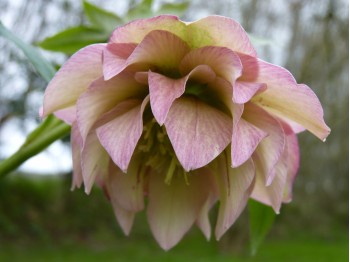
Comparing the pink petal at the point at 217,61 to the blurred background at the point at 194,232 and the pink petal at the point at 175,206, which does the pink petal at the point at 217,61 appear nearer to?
Answer: the pink petal at the point at 175,206

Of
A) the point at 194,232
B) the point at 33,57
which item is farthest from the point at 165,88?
the point at 194,232

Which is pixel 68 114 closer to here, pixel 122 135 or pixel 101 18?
pixel 122 135

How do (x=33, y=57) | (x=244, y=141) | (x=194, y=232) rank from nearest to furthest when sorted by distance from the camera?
(x=244, y=141) → (x=33, y=57) → (x=194, y=232)

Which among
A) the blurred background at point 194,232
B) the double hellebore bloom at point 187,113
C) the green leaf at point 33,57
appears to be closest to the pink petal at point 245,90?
the double hellebore bloom at point 187,113

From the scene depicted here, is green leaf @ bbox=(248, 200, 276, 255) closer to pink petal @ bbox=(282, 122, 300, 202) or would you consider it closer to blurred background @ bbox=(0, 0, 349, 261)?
pink petal @ bbox=(282, 122, 300, 202)

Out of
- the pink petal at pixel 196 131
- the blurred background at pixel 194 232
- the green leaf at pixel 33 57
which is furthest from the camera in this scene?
the blurred background at pixel 194 232

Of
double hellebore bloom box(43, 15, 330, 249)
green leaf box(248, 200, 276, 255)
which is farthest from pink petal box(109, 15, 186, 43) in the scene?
green leaf box(248, 200, 276, 255)

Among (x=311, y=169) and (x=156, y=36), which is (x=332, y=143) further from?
(x=156, y=36)
